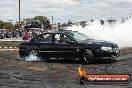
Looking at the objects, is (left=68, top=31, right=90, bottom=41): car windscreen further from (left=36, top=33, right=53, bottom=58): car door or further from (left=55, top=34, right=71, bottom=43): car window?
(left=36, top=33, right=53, bottom=58): car door

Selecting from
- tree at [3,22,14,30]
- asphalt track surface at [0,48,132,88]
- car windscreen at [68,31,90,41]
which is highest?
car windscreen at [68,31,90,41]

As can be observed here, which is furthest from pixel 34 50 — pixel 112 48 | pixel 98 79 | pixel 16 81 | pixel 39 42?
pixel 98 79

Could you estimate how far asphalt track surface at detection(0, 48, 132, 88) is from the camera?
11844 millimetres

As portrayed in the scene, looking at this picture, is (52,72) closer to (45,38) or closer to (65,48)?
(65,48)

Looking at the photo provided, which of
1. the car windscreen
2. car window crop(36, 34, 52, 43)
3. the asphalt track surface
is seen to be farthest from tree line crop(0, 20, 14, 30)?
Answer: the asphalt track surface

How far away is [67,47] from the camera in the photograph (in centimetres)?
1791

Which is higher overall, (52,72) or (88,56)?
(88,56)

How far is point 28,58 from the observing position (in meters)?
19.2

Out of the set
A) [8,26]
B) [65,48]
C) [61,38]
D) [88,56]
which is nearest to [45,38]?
[61,38]

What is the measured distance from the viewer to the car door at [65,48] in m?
17.8

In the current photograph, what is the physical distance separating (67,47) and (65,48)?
0.10m

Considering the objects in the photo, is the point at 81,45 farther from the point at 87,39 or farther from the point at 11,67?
the point at 11,67

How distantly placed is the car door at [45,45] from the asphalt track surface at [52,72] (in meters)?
0.46

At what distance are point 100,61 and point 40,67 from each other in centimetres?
316
